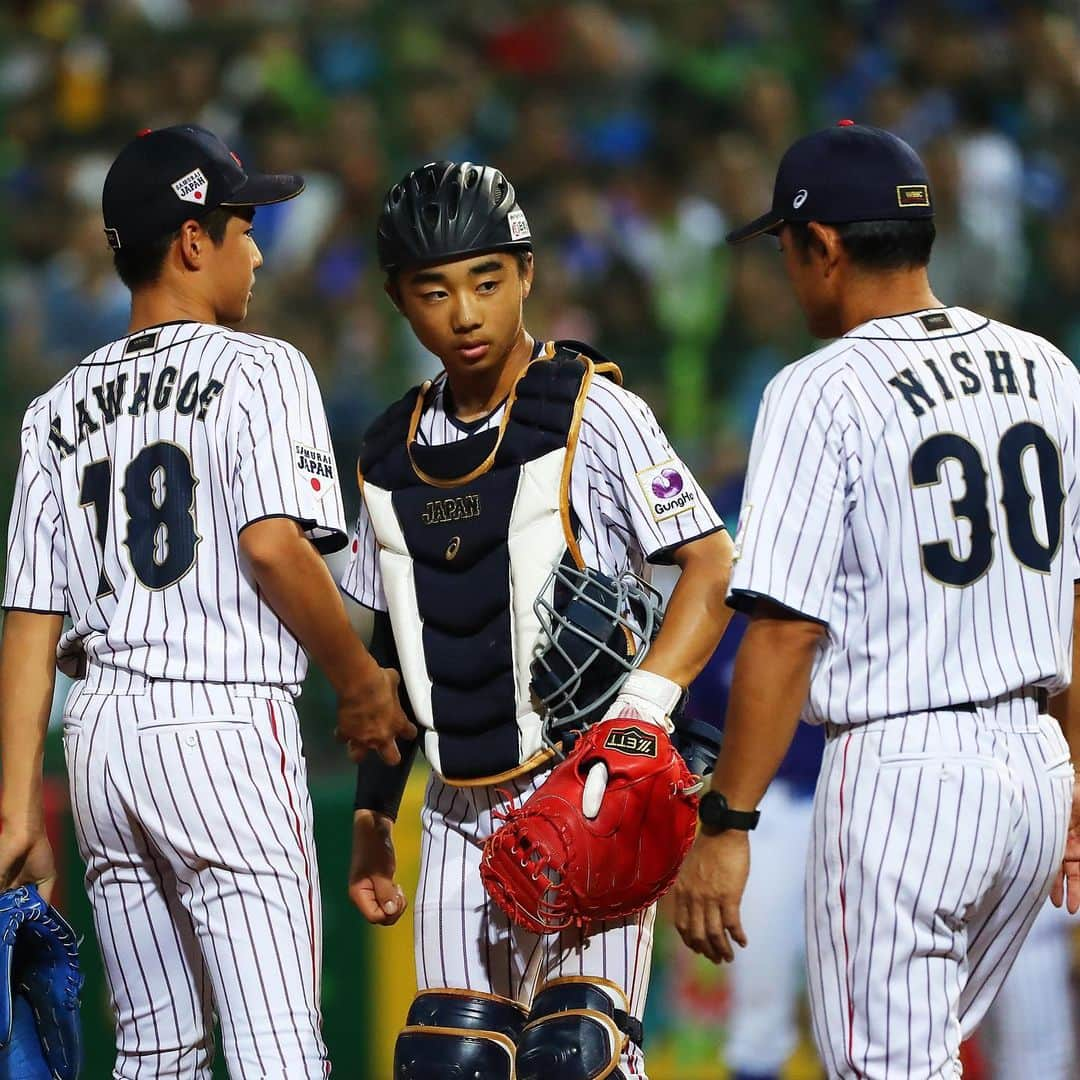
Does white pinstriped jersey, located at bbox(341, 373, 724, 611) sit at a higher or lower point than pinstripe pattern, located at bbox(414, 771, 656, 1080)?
higher

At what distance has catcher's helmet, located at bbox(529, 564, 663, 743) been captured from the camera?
3113 mm

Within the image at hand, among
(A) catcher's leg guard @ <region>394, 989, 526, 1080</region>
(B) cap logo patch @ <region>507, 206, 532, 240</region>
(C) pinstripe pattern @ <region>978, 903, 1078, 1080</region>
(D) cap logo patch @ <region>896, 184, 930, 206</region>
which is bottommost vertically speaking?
(C) pinstripe pattern @ <region>978, 903, 1078, 1080</region>

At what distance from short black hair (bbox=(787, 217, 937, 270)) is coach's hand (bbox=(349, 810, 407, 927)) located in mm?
1410

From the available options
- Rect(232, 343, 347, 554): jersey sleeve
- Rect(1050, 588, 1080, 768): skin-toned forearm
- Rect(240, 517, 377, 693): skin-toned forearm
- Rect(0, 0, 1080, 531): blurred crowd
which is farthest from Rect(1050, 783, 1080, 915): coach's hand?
Rect(0, 0, 1080, 531): blurred crowd

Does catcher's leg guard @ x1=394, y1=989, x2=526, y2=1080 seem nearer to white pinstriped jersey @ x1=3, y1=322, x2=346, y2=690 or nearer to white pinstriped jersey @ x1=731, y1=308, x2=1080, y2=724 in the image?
white pinstriped jersey @ x1=3, y1=322, x2=346, y2=690

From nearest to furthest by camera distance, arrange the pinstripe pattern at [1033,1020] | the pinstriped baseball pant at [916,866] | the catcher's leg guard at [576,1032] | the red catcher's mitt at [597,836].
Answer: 1. the pinstriped baseball pant at [916,866]
2. the red catcher's mitt at [597,836]
3. the catcher's leg guard at [576,1032]
4. the pinstripe pattern at [1033,1020]

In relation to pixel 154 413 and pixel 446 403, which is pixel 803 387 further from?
pixel 154 413

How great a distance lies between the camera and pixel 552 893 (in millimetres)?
2939

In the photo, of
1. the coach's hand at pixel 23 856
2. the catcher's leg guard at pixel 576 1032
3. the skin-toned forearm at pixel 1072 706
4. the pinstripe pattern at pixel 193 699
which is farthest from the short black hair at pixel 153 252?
the skin-toned forearm at pixel 1072 706

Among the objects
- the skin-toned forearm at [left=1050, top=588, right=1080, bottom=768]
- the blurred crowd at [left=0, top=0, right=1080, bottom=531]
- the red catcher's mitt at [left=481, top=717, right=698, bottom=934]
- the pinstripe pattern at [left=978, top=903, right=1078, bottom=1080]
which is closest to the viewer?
the red catcher's mitt at [left=481, top=717, right=698, bottom=934]

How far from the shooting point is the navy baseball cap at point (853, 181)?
2.95 m

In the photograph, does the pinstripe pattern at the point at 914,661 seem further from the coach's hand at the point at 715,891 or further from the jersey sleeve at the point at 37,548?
the jersey sleeve at the point at 37,548

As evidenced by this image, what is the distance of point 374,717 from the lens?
10.7 ft

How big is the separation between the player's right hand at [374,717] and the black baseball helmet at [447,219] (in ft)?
2.55
